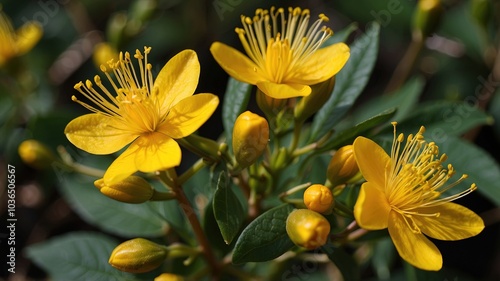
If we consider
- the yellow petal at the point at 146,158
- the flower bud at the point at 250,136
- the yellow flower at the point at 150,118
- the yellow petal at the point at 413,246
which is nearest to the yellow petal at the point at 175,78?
the yellow flower at the point at 150,118

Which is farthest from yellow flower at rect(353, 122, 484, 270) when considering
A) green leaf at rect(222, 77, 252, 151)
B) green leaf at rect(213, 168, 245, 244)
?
green leaf at rect(222, 77, 252, 151)

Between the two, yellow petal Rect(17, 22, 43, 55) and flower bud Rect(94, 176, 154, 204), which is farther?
yellow petal Rect(17, 22, 43, 55)

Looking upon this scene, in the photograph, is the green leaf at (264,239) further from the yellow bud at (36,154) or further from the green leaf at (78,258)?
the yellow bud at (36,154)

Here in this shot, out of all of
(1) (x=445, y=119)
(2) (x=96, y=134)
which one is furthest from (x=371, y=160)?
(2) (x=96, y=134)

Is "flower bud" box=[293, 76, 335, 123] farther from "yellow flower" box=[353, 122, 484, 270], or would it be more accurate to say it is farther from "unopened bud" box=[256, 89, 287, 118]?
"yellow flower" box=[353, 122, 484, 270]

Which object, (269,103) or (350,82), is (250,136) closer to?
(269,103)

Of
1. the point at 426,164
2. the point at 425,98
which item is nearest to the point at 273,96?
the point at 426,164
